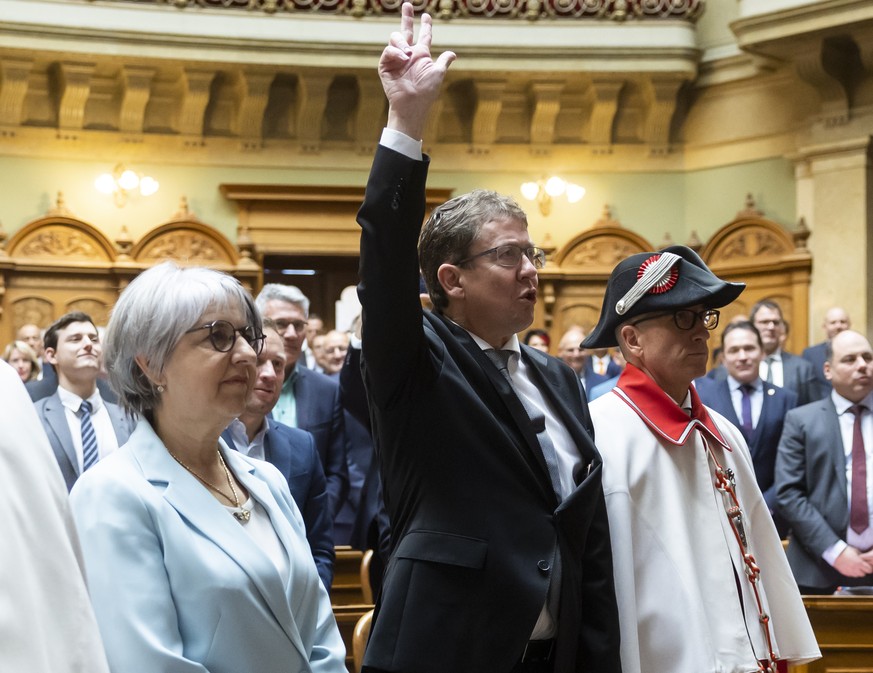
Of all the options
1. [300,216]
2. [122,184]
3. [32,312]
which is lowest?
[32,312]

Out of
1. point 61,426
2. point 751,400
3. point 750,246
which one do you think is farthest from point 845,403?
point 750,246

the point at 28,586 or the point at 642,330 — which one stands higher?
the point at 642,330

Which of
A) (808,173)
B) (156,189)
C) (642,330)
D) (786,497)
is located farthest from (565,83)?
(642,330)

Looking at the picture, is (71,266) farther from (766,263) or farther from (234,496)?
(234,496)

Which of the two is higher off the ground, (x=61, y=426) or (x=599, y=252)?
(x=599, y=252)

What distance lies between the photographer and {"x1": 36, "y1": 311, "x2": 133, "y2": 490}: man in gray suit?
184 inches

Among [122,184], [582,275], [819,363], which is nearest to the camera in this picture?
[819,363]

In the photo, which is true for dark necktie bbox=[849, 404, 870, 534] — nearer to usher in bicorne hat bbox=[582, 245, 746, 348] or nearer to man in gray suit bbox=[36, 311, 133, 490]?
usher in bicorne hat bbox=[582, 245, 746, 348]

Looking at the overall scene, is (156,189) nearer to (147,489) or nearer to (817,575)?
(817,575)

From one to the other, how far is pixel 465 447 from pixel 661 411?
1.94 feet

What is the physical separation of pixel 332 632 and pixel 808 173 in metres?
9.71

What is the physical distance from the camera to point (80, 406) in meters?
4.77

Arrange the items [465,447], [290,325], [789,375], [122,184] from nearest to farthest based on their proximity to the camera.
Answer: [465,447] → [290,325] → [789,375] → [122,184]

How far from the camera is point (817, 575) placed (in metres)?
4.80
